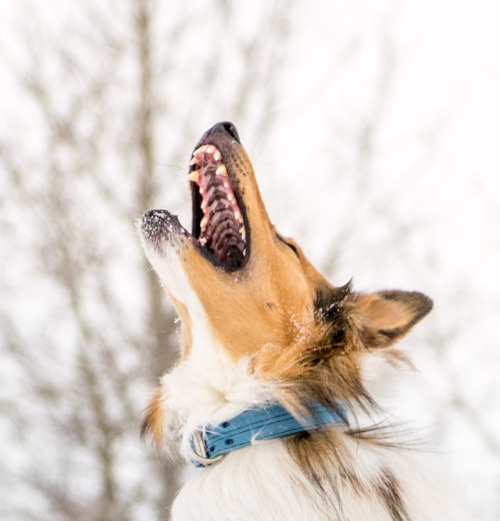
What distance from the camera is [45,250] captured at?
7.86 m

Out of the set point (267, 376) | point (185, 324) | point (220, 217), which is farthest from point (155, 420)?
point (220, 217)

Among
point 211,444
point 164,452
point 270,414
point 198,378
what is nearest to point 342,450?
point 270,414

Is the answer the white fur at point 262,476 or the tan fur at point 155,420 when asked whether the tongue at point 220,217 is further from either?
the tan fur at point 155,420

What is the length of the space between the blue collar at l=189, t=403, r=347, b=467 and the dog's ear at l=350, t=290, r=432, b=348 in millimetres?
354

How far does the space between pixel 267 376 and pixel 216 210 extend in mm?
797

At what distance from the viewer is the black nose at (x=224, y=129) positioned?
9.83ft

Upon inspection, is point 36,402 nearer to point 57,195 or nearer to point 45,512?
point 45,512

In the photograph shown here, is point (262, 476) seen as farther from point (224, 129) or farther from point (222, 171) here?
point (224, 129)

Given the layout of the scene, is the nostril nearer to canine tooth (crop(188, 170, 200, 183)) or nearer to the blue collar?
canine tooth (crop(188, 170, 200, 183))

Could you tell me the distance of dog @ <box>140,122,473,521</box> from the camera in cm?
225

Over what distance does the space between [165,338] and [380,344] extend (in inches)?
196

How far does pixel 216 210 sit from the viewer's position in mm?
2932

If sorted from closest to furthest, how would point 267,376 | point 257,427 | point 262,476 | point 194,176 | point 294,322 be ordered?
point 262,476 < point 257,427 < point 267,376 < point 294,322 < point 194,176

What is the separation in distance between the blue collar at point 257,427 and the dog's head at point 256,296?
4.5 inches
